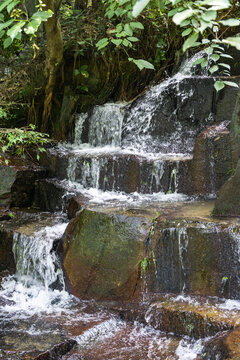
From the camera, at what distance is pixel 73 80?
339 inches

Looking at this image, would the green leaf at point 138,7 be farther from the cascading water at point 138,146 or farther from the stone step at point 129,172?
the stone step at point 129,172

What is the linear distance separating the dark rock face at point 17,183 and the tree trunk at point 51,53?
1794 mm

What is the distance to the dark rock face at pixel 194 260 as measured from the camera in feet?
12.9

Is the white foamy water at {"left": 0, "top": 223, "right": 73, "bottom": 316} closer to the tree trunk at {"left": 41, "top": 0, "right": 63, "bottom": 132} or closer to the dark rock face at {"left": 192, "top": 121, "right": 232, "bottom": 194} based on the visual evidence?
the dark rock face at {"left": 192, "top": 121, "right": 232, "bottom": 194}

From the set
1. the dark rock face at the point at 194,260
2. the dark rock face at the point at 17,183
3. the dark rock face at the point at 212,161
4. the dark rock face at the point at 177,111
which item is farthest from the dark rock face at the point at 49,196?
the dark rock face at the point at 194,260

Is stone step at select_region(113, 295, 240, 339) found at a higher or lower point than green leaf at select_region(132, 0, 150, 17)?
lower

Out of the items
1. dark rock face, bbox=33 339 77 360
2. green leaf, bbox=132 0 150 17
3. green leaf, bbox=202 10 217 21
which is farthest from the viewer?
dark rock face, bbox=33 339 77 360

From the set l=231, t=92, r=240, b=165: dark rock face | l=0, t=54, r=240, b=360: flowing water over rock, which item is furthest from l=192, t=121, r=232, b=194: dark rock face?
l=231, t=92, r=240, b=165: dark rock face

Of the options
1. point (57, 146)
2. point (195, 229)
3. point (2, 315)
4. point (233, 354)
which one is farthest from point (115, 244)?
point (57, 146)

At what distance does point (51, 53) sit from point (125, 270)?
4551mm

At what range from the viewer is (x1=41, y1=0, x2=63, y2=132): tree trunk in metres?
5.98

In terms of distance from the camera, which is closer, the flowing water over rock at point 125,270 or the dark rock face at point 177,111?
the flowing water over rock at point 125,270

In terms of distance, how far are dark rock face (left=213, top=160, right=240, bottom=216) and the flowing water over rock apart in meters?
0.23

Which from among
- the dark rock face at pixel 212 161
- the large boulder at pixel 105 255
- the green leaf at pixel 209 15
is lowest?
the large boulder at pixel 105 255
